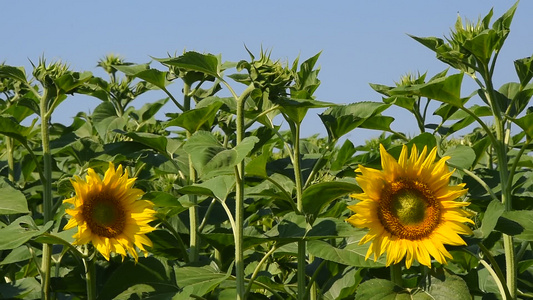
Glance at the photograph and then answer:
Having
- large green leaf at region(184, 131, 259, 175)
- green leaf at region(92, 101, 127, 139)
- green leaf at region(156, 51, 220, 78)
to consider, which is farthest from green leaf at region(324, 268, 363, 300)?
green leaf at region(92, 101, 127, 139)

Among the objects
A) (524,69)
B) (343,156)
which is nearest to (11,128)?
(343,156)

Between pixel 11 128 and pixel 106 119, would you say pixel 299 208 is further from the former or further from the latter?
pixel 106 119

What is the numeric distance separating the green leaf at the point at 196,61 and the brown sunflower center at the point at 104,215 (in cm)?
52

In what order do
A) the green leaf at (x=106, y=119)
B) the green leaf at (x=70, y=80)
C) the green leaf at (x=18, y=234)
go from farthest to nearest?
Answer: the green leaf at (x=106, y=119) → the green leaf at (x=70, y=80) → the green leaf at (x=18, y=234)

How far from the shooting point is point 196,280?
2242mm

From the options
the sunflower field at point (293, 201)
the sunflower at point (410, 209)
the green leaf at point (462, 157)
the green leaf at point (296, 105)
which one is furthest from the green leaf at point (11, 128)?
the green leaf at point (462, 157)

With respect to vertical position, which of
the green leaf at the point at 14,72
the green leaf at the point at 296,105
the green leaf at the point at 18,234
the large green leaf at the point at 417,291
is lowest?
the large green leaf at the point at 417,291

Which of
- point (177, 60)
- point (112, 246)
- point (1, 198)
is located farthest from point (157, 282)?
point (177, 60)

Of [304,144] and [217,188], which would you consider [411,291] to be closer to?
[217,188]

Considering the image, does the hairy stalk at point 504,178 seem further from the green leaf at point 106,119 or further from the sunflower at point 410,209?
the green leaf at point 106,119

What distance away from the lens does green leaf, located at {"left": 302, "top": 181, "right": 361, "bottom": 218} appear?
2.17 m

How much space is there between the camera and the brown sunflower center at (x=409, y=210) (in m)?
2.17

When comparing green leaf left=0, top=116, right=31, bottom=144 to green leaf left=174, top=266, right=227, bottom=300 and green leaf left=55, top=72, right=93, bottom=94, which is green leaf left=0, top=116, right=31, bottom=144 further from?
green leaf left=174, top=266, right=227, bottom=300

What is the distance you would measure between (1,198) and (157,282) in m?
0.58
